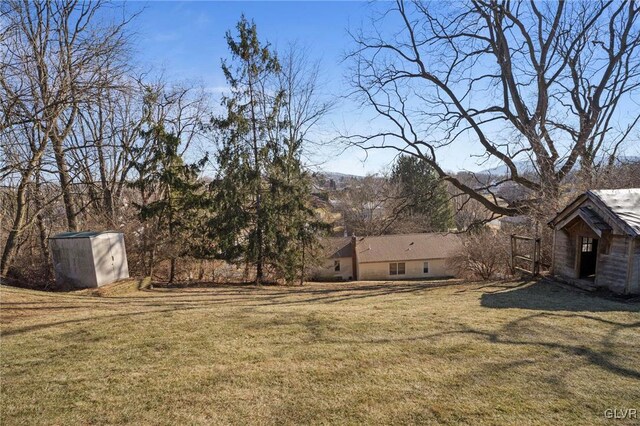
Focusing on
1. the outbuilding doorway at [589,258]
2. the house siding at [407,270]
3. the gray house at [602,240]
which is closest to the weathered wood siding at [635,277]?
the gray house at [602,240]

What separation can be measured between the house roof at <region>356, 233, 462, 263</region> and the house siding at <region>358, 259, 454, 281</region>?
0.53 meters

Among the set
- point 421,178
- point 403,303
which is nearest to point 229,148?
point 403,303

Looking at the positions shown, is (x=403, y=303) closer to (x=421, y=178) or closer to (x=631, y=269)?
(x=631, y=269)

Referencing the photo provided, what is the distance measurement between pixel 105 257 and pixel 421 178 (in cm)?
2998

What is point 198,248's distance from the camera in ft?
47.8

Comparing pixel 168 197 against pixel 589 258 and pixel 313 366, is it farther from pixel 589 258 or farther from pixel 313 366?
pixel 589 258

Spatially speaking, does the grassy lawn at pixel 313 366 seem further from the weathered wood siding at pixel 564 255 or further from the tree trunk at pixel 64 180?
the tree trunk at pixel 64 180

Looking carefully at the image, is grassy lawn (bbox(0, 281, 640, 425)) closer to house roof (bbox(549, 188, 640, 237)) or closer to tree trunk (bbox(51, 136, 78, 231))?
house roof (bbox(549, 188, 640, 237))

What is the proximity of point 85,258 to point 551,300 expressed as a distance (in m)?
11.2

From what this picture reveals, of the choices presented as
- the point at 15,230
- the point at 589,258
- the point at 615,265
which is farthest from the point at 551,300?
the point at 15,230

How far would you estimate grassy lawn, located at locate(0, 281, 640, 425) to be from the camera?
9.66ft

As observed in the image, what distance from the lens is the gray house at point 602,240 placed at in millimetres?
7578

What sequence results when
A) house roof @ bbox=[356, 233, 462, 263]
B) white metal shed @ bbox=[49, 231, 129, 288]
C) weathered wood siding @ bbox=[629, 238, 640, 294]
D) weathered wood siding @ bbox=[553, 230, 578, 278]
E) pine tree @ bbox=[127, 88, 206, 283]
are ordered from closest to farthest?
weathered wood siding @ bbox=[629, 238, 640, 294], weathered wood siding @ bbox=[553, 230, 578, 278], white metal shed @ bbox=[49, 231, 129, 288], pine tree @ bbox=[127, 88, 206, 283], house roof @ bbox=[356, 233, 462, 263]

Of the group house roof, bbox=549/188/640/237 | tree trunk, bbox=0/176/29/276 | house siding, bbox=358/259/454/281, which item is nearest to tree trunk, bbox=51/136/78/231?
Result: tree trunk, bbox=0/176/29/276
